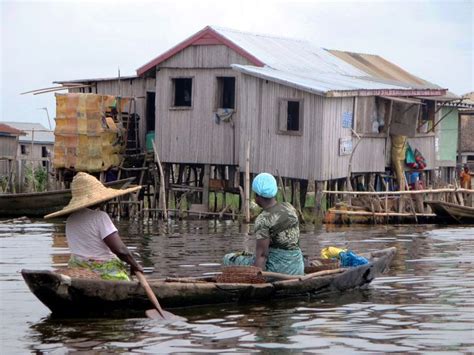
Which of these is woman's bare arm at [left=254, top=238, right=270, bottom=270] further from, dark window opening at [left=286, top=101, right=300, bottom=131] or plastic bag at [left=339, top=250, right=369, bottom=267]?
dark window opening at [left=286, top=101, right=300, bottom=131]

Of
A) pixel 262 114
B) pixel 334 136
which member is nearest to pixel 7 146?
pixel 262 114

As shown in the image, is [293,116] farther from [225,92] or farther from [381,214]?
[381,214]

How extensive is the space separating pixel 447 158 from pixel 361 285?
22.1 m

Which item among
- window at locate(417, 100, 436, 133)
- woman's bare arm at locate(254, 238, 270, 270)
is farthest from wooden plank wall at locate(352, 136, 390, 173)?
woman's bare arm at locate(254, 238, 270, 270)

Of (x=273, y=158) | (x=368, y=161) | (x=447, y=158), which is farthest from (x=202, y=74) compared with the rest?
(x=447, y=158)

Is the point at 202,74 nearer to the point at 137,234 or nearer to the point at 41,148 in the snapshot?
the point at 137,234

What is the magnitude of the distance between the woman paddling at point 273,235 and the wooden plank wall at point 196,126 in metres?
13.2

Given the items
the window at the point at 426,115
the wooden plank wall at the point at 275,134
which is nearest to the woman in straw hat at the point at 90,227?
the wooden plank wall at the point at 275,134

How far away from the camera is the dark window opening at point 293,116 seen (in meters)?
23.8

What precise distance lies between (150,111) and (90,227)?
17589 millimetres

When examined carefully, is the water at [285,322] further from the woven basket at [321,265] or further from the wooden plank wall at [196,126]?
the wooden plank wall at [196,126]

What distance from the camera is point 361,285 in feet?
41.0

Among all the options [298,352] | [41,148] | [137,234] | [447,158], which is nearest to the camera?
[298,352]

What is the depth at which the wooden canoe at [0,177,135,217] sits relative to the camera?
25.6 m
